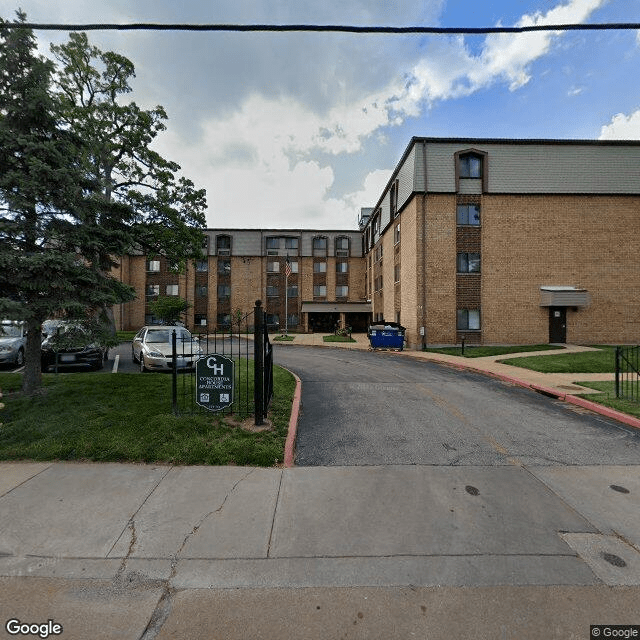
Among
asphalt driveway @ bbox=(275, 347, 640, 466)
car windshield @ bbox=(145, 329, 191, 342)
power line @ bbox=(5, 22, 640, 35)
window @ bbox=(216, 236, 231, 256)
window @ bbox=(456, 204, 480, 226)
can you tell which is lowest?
asphalt driveway @ bbox=(275, 347, 640, 466)

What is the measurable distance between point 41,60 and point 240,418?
8.66 m

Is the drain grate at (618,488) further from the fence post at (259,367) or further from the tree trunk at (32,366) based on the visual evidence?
the tree trunk at (32,366)

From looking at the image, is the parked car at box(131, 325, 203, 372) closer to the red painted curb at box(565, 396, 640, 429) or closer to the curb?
the curb

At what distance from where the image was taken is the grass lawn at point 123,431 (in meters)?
4.85

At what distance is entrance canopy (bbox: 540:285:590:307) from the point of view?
21.3 meters

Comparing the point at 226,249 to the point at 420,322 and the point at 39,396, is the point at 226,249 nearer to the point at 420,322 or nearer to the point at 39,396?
the point at 420,322

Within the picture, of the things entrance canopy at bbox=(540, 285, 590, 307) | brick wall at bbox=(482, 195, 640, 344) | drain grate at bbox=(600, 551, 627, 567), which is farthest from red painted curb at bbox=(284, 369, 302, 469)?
entrance canopy at bbox=(540, 285, 590, 307)

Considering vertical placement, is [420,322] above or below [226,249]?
below

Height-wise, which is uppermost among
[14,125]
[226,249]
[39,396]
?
[226,249]

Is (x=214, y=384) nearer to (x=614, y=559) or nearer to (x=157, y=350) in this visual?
(x=614, y=559)

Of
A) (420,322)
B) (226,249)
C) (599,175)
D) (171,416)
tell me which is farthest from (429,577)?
(226,249)

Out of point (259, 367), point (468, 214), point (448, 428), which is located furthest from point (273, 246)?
point (448, 428)

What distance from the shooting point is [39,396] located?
23.5 ft

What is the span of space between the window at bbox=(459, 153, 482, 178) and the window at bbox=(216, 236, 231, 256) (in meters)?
30.2
